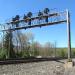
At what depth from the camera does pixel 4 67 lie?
67.7 feet

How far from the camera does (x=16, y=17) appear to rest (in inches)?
1609

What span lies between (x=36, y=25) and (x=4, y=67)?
57.7 ft

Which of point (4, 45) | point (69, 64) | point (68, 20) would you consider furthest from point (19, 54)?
point (69, 64)

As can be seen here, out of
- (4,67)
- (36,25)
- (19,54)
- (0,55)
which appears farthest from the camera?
(19,54)

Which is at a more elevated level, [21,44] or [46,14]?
[46,14]

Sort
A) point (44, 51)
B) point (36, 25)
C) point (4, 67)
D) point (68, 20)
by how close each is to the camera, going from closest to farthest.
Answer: point (4, 67) < point (68, 20) < point (36, 25) < point (44, 51)

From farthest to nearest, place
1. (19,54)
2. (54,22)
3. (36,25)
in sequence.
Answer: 1. (19,54)
2. (36,25)
3. (54,22)

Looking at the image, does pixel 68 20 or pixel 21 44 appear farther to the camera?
pixel 21 44

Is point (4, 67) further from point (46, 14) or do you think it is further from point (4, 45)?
point (4, 45)

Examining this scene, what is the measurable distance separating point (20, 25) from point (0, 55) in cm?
893

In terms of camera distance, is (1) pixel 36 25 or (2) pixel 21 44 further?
(2) pixel 21 44

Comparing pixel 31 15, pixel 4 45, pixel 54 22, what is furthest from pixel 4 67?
pixel 4 45

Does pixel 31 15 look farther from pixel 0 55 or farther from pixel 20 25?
pixel 0 55

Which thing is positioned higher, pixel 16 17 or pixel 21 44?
pixel 16 17
